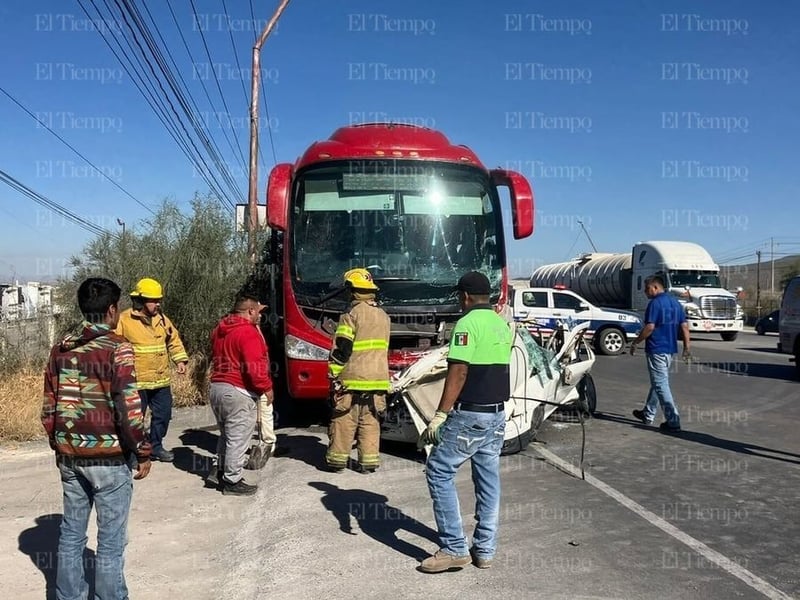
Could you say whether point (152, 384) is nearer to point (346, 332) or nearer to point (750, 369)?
point (346, 332)

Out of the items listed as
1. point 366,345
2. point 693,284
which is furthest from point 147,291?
point 693,284

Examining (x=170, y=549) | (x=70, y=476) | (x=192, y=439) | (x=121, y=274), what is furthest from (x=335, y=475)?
(x=121, y=274)

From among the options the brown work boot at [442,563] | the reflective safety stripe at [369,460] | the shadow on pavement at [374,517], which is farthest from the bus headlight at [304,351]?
the brown work boot at [442,563]

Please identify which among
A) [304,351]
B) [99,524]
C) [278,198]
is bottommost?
[99,524]

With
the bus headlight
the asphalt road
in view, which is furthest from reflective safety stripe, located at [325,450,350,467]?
the bus headlight

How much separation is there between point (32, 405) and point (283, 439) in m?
3.10

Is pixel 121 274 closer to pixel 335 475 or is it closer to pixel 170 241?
pixel 170 241

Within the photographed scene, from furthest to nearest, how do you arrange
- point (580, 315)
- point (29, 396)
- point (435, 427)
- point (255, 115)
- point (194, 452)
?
point (580, 315) < point (255, 115) < point (29, 396) < point (194, 452) < point (435, 427)

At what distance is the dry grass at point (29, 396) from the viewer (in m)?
7.91

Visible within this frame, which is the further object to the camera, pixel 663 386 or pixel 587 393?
pixel 587 393

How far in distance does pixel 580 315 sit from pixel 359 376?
13278mm

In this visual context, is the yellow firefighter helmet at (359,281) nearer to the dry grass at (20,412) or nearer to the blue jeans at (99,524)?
the blue jeans at (99,524)

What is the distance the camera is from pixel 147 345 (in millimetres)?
6578

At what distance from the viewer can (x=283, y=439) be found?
8023 mm
